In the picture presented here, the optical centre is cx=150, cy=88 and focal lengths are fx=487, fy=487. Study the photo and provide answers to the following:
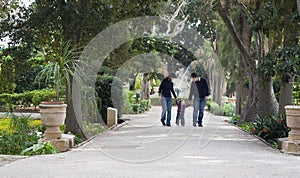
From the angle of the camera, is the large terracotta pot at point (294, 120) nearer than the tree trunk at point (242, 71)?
Yes

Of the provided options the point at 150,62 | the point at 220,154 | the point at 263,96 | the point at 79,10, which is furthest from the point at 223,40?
the point at 220,154

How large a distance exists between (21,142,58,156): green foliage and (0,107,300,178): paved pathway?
0.39 metres

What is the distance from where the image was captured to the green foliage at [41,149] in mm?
8750

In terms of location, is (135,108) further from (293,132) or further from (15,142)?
(293,132)

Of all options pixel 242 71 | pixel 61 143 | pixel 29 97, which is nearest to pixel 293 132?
pixel 61 143

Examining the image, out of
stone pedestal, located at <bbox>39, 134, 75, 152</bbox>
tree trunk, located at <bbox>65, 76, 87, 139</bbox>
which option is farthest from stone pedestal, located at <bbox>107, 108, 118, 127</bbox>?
stone pedestal, located at <bbox>39, 134, 75, 152</bbox>

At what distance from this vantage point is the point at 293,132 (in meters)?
9.42

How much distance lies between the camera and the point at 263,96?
16578 mm

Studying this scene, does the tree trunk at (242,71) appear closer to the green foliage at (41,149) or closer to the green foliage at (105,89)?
the green foliage at (105,89)

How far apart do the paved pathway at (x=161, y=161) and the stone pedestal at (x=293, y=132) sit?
26 centimetres

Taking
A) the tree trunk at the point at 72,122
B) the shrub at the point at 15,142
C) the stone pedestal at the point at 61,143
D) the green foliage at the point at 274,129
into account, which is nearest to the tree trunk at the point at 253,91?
the green foliage at the point at 274,129

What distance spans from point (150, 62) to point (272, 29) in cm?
1209

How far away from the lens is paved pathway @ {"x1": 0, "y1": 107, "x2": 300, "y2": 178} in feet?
21.4

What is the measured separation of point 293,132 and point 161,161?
10.3 ft
